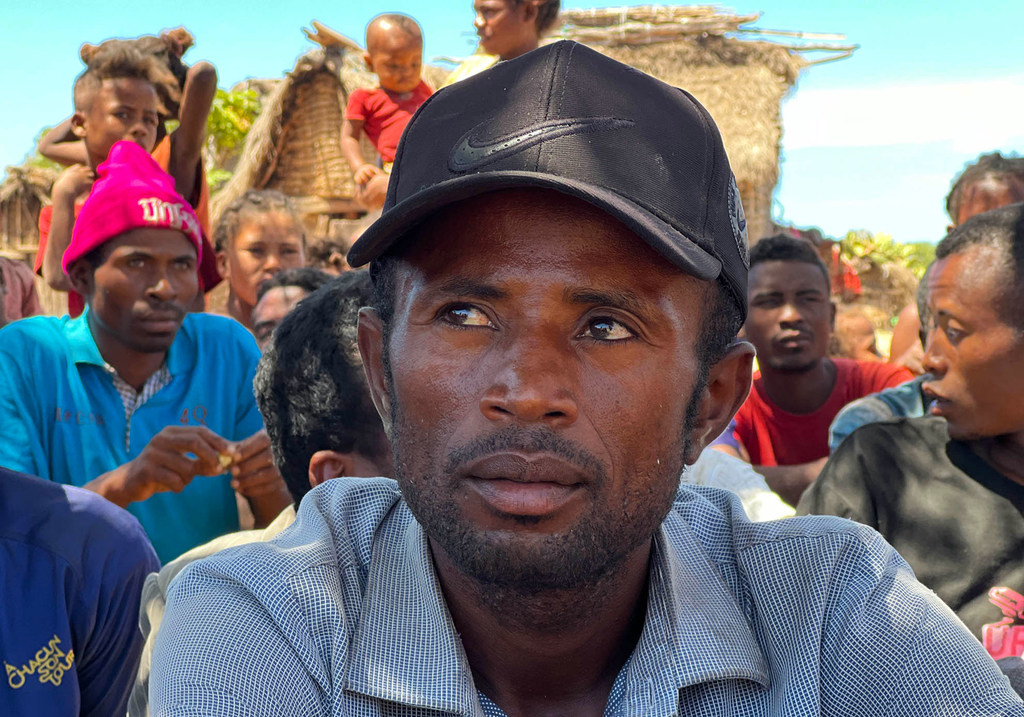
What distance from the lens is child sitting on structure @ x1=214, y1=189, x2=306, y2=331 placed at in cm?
555

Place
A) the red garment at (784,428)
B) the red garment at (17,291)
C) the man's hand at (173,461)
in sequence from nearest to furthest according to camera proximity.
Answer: the man's hand at (173,461), the red garment at (784,428), the red garment at (17,291)

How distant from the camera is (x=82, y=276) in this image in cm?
367

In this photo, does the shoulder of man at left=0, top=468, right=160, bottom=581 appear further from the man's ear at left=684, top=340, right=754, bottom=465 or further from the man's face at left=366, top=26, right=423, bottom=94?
the man's face at left=366, top=26, right=423, bottom=94

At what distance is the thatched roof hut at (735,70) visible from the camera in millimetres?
10734

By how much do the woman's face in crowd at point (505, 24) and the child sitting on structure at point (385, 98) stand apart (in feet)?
2.56

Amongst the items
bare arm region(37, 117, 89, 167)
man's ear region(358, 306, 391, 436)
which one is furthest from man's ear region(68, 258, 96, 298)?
man's ear region(358, 306, 391, 436)

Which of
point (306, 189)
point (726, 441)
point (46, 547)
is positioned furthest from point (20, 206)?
point (46, 547)

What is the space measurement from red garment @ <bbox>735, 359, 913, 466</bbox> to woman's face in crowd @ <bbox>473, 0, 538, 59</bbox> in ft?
7.65

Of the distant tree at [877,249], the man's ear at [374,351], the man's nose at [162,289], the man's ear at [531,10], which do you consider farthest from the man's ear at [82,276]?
the distant tree at [877,249]

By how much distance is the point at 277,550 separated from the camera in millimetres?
1394

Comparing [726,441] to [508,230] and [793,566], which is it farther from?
[508,230]

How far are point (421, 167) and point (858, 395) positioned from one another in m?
3.85

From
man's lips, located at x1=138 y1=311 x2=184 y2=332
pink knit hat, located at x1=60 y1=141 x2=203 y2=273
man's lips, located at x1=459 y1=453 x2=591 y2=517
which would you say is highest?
pink knit hat, located at x1=60 y1=141 x2=203 y2=273

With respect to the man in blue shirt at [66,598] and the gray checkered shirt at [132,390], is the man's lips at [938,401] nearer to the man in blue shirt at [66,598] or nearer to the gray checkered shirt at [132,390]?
the man in blue shirt at [66,598]
